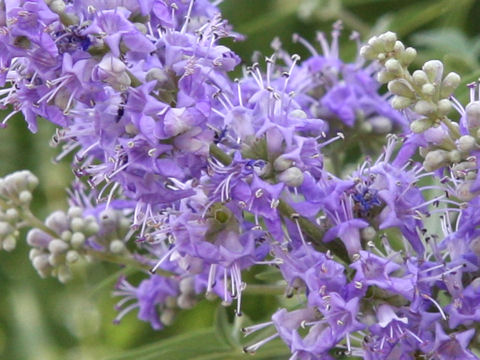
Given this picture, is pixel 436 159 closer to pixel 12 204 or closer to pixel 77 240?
pixel 77 240

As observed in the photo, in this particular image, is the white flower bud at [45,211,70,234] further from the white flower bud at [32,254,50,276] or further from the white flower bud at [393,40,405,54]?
the white flower bud at [393,40,405,54]

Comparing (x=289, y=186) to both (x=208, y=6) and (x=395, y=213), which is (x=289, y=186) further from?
(x=208, y=6)

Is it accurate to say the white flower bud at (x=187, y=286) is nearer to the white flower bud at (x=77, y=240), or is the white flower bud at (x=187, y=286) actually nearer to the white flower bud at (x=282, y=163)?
the white flower bud at (x=77, y=240)

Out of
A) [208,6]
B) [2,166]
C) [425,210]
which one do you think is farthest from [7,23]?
[2,166]

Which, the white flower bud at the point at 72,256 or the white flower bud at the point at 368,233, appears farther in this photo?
the white flower bud at the point at 72,256

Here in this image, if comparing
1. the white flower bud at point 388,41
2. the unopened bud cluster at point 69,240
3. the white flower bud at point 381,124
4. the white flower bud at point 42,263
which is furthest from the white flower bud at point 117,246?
the white flower bud at point 388,41

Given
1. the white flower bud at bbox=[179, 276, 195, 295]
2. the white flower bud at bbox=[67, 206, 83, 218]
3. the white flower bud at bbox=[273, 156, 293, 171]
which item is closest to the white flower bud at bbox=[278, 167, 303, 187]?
the white flower bud at bbox=[273, 156, 293, 171]
